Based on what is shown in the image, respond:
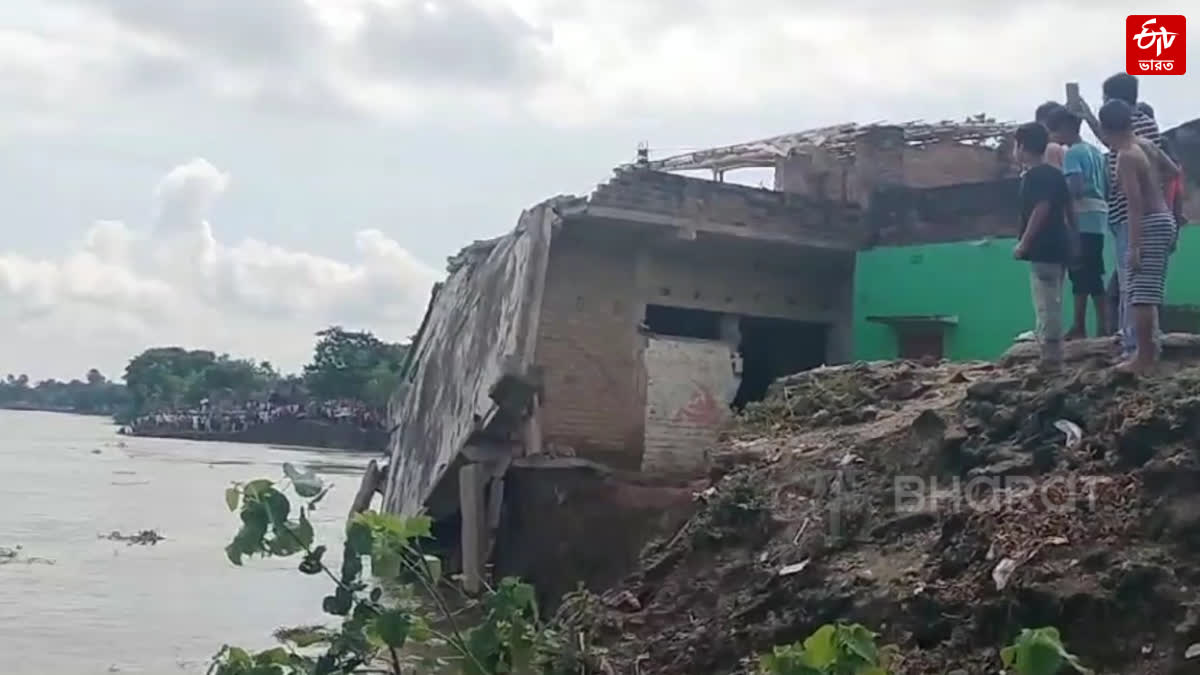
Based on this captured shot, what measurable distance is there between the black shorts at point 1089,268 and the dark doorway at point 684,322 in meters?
6.80

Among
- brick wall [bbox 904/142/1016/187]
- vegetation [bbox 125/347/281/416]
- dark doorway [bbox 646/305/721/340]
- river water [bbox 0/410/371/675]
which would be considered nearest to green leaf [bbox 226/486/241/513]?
river water [bbox 0/410/371/675]

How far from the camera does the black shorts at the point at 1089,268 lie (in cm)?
859

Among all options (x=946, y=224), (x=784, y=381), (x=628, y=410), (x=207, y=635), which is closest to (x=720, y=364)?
(x=628, y=410)

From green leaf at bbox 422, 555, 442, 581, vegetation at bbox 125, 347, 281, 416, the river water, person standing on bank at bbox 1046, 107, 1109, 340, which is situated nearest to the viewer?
green leaf at bbox 422, 555, 442, 581

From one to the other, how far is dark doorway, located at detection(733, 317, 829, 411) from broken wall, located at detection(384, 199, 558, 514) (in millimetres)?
3046

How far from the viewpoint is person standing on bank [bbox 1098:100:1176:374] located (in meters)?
7.03

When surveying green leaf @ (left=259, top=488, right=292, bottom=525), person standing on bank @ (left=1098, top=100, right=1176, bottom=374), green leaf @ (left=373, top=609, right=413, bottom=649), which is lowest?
green leaf @ (left=373, top=609, right=413, bottom=649)

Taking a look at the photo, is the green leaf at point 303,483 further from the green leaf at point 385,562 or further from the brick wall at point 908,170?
the brick wall at point 908,170

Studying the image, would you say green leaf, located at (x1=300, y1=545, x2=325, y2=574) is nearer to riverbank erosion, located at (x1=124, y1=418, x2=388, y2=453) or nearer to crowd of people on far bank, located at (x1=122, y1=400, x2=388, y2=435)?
crowd of people on far bank, located at (x1=122, y1=400, x2=388, y2=435)

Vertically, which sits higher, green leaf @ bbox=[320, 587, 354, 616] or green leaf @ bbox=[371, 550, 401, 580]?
green leaf @ bbox=[371, 550, 401, 580]

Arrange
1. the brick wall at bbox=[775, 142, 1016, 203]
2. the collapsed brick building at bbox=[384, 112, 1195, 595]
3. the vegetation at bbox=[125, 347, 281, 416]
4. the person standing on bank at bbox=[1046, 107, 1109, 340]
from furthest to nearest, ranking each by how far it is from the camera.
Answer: the vegetation at bbox=[125, 347, 281, 416], the brick wall at bbox=[775, 142, 1016, 203], the collapsed brick building at bbox=[384, 112, 1195, 595], the person standing on bank at bbox=[1046, 107, 1109, 340]

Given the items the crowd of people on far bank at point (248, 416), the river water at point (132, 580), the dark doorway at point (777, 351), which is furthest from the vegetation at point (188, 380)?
the dark doorway at point (777, 351)

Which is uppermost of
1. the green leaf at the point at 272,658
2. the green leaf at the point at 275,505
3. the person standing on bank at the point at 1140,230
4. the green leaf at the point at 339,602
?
the person standing on bank at the point at 1140,230

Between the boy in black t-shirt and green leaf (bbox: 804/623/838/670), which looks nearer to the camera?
green leaf (bbox: 804/623/838/670)
